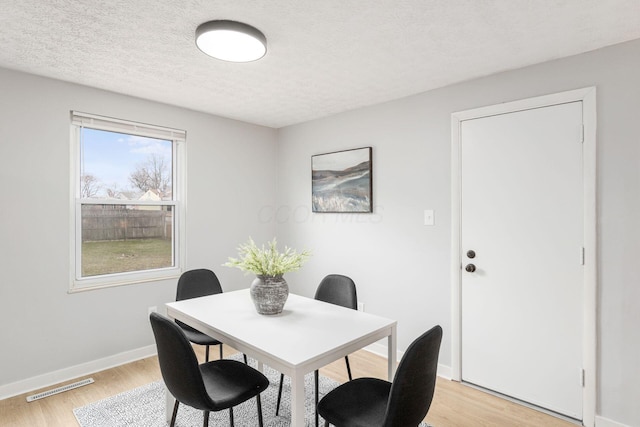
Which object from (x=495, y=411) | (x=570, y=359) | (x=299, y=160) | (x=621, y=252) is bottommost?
(x=495, y=411)

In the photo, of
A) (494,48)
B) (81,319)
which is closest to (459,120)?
(494,48)

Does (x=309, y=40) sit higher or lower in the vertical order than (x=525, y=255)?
higher

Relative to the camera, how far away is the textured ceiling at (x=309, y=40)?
172 cm

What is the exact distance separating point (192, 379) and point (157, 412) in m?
1.06

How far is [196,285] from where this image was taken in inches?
110

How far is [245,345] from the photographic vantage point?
1646mm

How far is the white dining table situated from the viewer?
4.81ft

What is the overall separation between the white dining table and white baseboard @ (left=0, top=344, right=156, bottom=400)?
1.16m

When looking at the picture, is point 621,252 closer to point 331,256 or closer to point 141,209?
point 331,256

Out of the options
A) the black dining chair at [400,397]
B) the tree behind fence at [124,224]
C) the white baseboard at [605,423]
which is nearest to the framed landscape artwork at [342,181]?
the tree behind fence at [124,224]

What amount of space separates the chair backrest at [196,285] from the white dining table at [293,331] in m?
0.37

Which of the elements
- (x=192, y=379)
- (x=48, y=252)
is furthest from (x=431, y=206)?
(x=48, y=252)

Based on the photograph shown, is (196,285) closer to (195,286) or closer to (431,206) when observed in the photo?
(195,286)

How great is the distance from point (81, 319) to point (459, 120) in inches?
135
